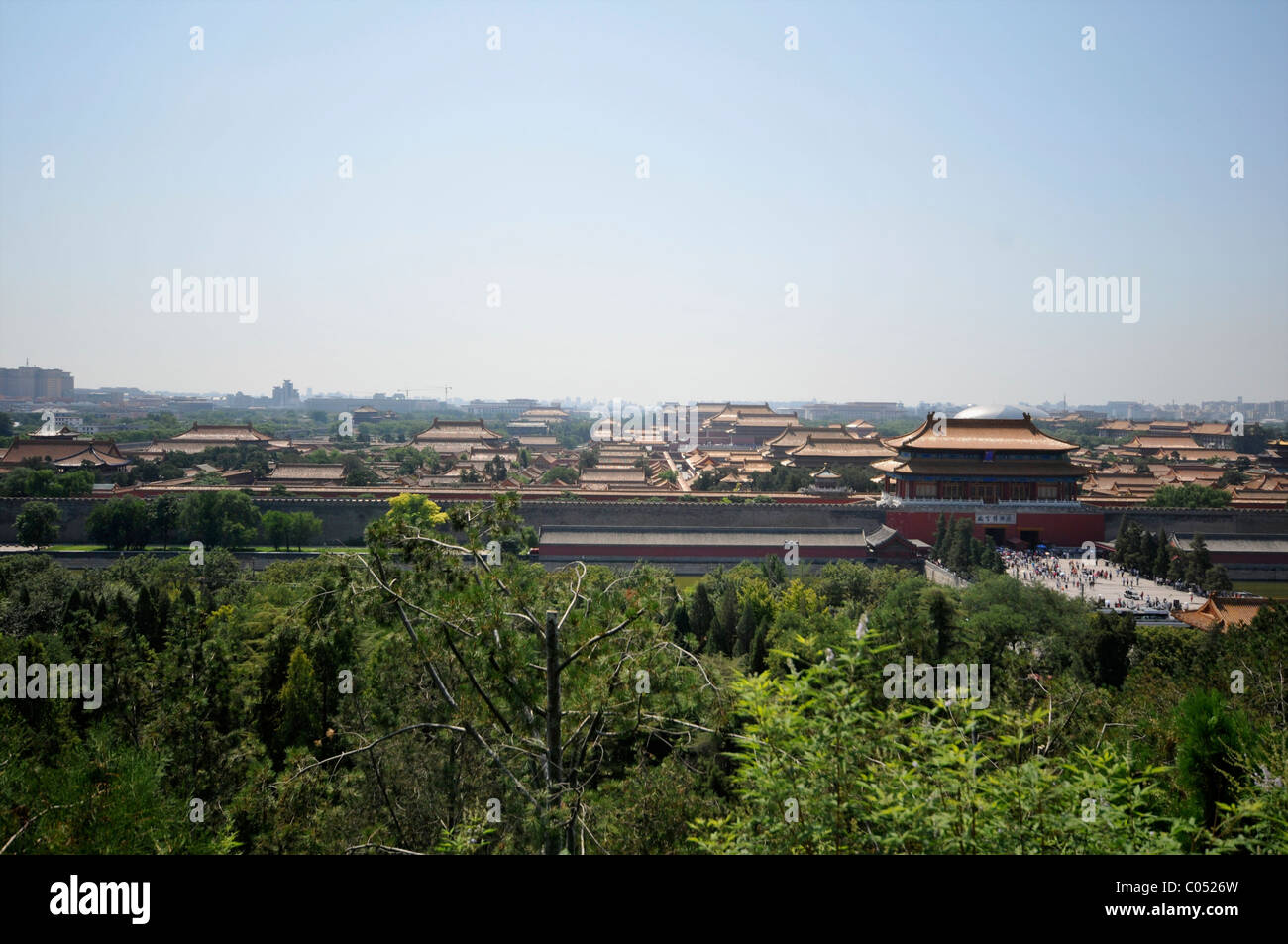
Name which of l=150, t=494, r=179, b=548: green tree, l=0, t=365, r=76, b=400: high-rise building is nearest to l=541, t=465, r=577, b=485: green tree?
l=150, t=494, r=179, b=548: green tree

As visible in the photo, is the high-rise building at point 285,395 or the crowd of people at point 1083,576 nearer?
the crowd of people at point 1083,576

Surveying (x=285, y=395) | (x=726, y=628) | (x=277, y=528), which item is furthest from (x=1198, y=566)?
(x=285, y=395)

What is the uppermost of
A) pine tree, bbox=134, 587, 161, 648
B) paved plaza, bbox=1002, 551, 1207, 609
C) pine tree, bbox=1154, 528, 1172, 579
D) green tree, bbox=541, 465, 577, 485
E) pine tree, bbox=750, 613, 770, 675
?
green tree, bbox=541, 465, 577, 485

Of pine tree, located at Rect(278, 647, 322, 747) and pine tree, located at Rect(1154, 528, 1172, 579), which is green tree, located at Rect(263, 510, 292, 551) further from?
pine tree, located at Rect(1154, 528, 1172, 579)

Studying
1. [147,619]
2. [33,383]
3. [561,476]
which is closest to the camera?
[147,619]

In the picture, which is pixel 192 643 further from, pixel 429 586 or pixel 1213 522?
pixel 1213 522

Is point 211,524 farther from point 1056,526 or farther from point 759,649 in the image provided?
point 1056,526

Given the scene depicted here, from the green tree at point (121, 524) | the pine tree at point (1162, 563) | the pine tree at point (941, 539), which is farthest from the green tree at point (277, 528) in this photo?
the pine tree at point (1162, 563)

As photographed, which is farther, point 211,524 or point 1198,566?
point 211,524

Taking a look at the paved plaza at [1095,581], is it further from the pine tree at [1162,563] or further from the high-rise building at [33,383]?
the high-rise building at [33,383]

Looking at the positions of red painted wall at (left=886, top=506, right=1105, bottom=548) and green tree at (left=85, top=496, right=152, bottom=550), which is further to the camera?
red painted wall at (left=886, top=506, right=1105, bottom=548)
